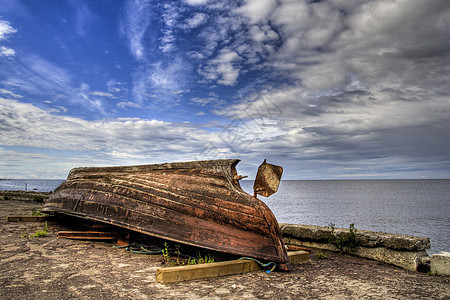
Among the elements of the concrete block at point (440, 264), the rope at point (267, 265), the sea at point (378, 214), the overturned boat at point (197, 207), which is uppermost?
the overturned boat at point (197, 207)

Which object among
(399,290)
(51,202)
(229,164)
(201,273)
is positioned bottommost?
(399,290)

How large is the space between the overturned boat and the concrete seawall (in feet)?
7.00

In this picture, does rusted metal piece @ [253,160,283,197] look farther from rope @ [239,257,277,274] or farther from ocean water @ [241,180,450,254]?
ocean water @ [241,180,450,254]

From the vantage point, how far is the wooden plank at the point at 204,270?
3.68 meters

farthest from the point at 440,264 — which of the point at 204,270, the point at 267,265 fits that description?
the point at 204,270

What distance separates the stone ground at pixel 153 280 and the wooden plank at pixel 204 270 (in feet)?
0.29

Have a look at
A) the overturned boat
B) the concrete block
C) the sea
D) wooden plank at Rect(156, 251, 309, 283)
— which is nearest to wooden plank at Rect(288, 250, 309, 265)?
the overturned boat

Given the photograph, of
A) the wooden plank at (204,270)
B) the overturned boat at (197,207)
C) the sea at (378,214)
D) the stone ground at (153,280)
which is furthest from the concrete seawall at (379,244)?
the sea at (378,214)

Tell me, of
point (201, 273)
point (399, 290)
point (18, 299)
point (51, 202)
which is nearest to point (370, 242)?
point (399, 290)

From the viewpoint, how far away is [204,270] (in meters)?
3.93

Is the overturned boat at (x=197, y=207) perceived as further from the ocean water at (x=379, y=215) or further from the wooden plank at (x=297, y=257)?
the ocean water at (x=379, y=215)

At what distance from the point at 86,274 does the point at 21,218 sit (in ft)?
18.3

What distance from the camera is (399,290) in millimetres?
3896

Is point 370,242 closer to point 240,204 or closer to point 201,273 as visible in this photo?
point 240,204
